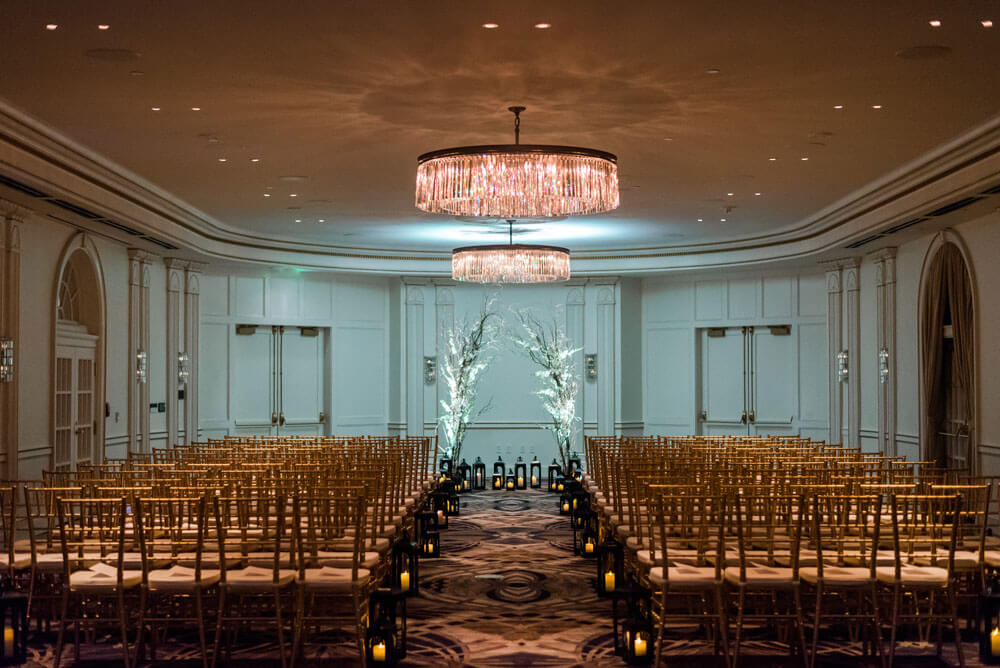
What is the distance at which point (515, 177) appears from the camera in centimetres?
759

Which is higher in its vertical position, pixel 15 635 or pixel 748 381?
pixel 748 381

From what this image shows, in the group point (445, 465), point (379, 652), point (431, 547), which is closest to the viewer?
point (379, 652)

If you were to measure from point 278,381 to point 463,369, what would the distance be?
313 cm

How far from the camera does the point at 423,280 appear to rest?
19016 mm

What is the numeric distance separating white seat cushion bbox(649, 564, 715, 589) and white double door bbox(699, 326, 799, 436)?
12.2 metres

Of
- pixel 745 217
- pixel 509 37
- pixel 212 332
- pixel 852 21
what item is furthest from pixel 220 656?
pixel 212 332

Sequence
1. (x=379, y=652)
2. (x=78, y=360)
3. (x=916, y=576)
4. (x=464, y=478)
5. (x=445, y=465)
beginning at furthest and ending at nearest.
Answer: (x=464, y=478) → (x=445, y=465) → (x=78, y=360) → (x=379, y=652) → (x=916, y=576)

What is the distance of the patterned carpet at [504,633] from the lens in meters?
6.19

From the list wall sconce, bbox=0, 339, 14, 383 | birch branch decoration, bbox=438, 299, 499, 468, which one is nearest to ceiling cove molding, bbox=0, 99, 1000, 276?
birch branch decoration, bbox=438, 299, 499, 468

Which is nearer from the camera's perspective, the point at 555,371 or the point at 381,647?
the point at 381,647

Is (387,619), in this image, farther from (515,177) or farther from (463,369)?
(463,369)

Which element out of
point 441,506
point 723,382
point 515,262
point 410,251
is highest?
point 410,251

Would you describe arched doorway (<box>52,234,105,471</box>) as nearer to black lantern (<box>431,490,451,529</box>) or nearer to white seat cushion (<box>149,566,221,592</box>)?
black lantern (<box>431,490,451,529</box>)

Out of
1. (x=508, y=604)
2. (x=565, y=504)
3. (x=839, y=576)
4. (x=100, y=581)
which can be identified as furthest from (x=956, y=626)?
(x=565, y=504)
